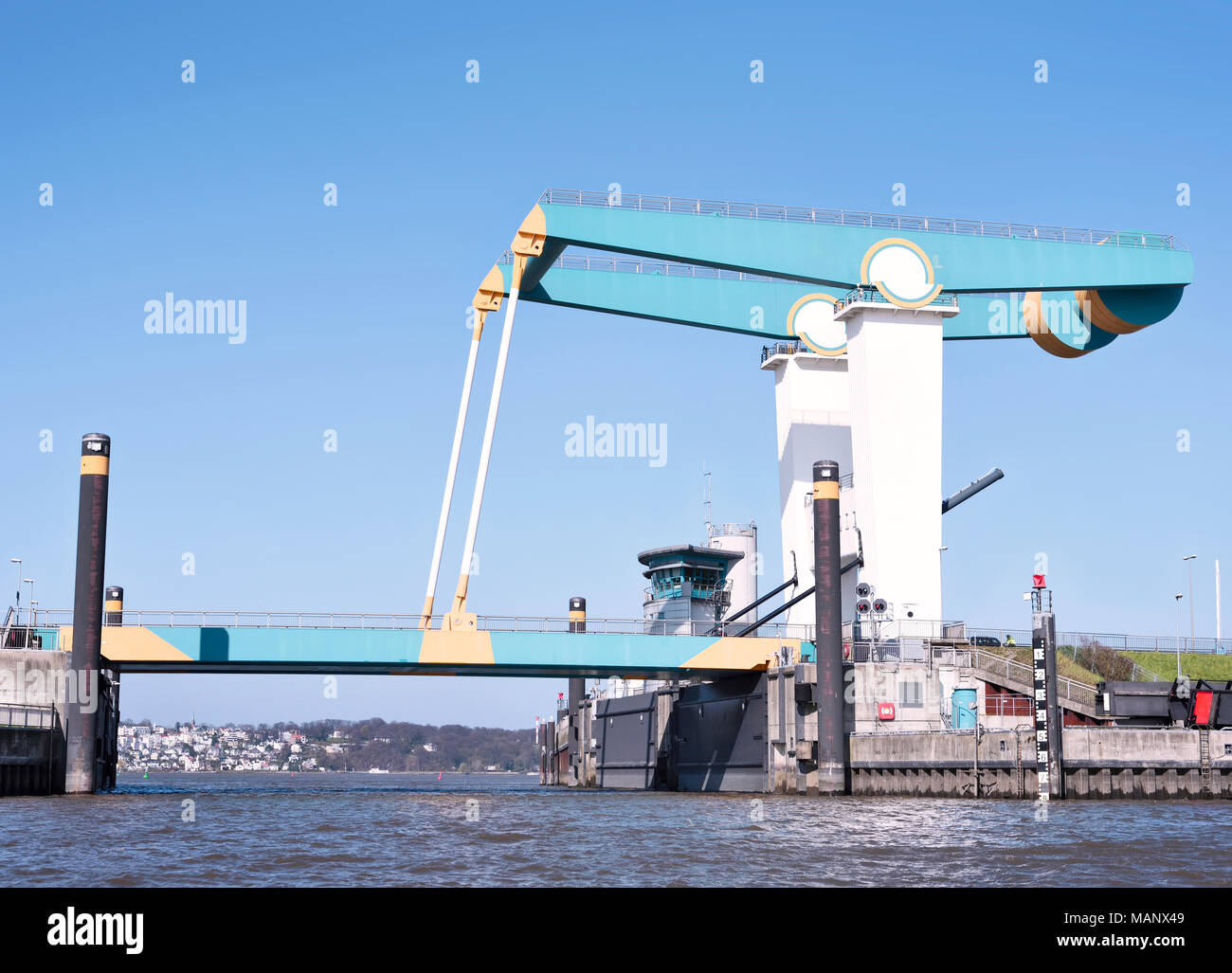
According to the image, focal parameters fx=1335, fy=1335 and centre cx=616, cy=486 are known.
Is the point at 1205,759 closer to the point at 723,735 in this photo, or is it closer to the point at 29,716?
the point at 723,735

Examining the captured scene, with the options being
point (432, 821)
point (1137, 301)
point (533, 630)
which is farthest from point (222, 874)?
point (1137, 301)

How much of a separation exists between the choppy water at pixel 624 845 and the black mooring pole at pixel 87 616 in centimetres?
431

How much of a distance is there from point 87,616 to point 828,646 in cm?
2268

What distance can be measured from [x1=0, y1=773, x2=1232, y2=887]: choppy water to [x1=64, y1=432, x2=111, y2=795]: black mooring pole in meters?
4.31

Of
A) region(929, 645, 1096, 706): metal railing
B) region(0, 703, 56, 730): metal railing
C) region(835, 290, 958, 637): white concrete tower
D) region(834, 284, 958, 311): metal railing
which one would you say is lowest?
region(0, 703, 56, 730): metal railing

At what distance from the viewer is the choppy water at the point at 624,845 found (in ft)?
58.6

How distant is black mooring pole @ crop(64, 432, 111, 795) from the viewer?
3944 centimetres

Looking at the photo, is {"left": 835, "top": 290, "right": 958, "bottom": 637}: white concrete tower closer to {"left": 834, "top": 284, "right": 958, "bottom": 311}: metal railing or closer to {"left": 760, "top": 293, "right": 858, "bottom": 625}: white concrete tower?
{"left": 834, "top": 284, "right": 958, "bottom": 311}: metal railing

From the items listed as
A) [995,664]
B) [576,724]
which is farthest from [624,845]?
[576,724]

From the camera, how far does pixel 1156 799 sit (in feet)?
124

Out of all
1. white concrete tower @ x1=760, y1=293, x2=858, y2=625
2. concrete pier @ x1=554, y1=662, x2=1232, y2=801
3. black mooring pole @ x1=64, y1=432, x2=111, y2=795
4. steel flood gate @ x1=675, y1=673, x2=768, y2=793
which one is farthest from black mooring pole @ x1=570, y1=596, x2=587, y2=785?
black mooring pole @ x1=64, y1=432, x2=111, y2=795
